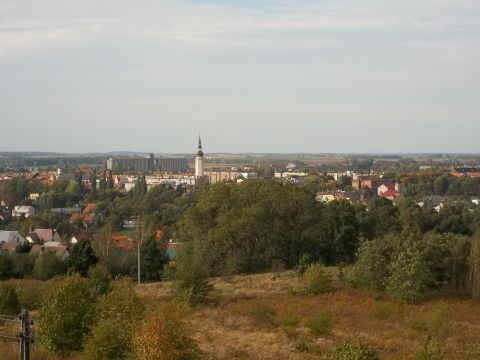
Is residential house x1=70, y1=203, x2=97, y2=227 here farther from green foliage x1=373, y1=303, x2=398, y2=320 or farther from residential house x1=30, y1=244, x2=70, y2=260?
green foliage x1=373, y1=303, x2=398, y2=320

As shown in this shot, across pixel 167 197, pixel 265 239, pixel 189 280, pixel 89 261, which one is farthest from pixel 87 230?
pixel 189 280

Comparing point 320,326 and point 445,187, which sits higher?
point 320,326

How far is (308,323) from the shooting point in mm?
20875

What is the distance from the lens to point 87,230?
202 feet

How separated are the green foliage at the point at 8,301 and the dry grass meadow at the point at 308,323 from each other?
93 centimetres

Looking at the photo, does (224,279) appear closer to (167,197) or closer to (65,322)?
(65,322)

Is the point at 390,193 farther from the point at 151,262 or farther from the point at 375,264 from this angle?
the point at 375,264

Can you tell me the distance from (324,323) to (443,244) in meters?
8.00

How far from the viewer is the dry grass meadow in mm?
18453

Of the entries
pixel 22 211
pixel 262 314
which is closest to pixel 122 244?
pixel 262 314

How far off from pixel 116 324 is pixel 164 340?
98.8 inches

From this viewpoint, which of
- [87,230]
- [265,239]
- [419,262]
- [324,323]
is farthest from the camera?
[87,230]

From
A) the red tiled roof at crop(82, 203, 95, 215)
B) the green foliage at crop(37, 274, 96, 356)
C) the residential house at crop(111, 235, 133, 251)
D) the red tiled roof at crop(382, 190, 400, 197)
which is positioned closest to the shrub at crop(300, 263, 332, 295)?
the green foliage at crop(37, 274, 96, 356)

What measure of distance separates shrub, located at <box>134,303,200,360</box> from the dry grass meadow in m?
3.41
